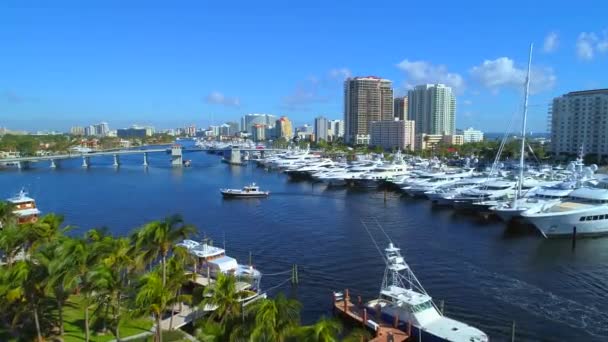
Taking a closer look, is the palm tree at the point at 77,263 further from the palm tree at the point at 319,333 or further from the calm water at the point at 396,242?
the calm water at the point at 396,242

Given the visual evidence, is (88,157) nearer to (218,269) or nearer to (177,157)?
(177,157)

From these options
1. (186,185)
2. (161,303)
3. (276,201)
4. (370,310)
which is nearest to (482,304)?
(370,310)

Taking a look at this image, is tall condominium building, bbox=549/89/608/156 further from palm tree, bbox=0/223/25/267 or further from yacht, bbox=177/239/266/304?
palm tree, bbox=0/223/25/267

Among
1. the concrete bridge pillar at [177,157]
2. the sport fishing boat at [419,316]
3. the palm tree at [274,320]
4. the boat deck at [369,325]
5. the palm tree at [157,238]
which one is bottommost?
the boat deck at [369,325]

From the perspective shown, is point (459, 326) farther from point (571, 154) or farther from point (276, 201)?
point (571, 154)

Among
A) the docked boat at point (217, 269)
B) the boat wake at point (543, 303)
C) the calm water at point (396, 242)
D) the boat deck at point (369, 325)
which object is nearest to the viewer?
the boat deck at point (369, 325)

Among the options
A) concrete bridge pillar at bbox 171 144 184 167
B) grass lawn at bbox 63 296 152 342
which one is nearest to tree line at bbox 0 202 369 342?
grass lawn at bbox 63 296 152 342

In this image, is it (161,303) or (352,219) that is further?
(352,219)

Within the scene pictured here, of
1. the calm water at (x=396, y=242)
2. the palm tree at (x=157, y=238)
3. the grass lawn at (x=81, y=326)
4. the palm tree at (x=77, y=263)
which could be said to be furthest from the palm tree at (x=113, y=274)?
the calm water at (x=396, y=242)
